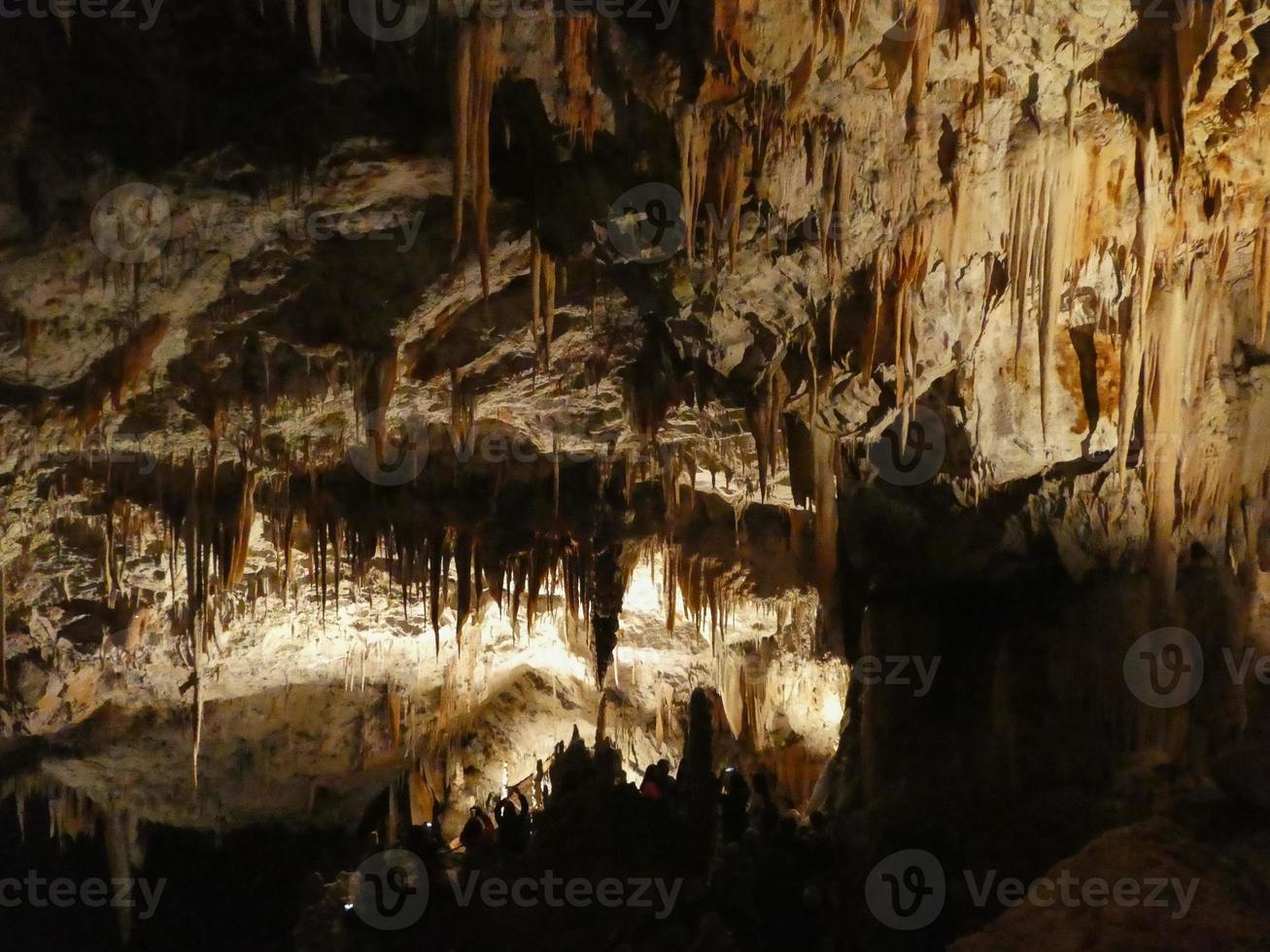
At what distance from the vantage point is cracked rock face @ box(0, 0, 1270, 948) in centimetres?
494

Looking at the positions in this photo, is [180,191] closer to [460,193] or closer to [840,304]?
[460,193]

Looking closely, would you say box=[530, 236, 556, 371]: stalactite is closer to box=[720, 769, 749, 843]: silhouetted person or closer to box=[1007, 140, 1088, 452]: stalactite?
box=[1007, 140, 1088, 452]: stalactite

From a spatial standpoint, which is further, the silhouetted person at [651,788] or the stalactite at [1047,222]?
the silhouetted person at [651,788]

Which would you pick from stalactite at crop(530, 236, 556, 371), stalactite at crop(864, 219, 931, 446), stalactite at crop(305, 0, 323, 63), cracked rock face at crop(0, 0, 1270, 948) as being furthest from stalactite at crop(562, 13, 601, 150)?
stalactite at crop(864, 219, 931, 446)

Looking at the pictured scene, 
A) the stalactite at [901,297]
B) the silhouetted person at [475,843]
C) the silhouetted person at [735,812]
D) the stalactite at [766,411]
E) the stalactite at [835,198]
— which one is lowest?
the silhouetted person at [475,843]

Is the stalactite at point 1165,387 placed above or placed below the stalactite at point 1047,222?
below

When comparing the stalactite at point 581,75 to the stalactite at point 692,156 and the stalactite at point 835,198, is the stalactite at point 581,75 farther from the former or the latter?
the stalactite at point 835,198

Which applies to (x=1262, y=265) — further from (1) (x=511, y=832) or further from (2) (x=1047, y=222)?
(1) (x=511, y=832)

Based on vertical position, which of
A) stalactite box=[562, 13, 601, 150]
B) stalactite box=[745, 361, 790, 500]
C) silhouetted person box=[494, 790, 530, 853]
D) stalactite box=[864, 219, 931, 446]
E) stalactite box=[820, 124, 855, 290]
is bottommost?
silhouetted person box=[494, 790, 530, 853]

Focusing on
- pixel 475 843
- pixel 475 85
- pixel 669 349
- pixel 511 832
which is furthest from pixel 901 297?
pixel 475 843

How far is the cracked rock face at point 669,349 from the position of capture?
4941 mm

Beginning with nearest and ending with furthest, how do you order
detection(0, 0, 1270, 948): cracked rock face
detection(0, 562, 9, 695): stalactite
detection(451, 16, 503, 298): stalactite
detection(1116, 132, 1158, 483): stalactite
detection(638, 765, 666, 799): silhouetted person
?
detection(451, 16, 503, 298): stalactite < detection(0, 0, 1270, 948): cracked rock face < detection(1116, 132, 1158, 483): stalactite < detection(638, 765, 666, 799): silhouetted person < detection(0, 562, 9, 695): stalactite

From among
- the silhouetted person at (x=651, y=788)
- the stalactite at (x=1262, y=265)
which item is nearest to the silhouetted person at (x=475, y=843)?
the silhouetted person at (x=651, y=788)

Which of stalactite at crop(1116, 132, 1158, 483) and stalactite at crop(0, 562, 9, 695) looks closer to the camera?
stalactite at crop(1116, 132, 1158, 483)
